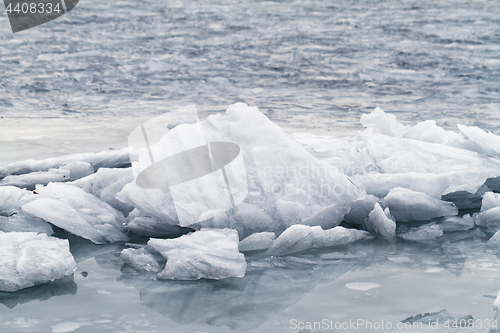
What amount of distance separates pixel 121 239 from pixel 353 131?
3.23 metres

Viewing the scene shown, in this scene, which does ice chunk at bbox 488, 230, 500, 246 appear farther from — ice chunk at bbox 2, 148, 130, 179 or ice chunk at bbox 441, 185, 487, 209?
ice chunk at bbox 2, 148, 130, 179

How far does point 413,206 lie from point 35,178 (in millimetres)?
2742

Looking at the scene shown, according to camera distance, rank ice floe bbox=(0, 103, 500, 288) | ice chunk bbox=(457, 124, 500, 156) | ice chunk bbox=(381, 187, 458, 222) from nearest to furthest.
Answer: ice floe bbox=(0, 103, 500, 288) → ice chunk bbox=(381, 187, 458, 222) → ice chunk bbox=(457, 124, 500, 156)

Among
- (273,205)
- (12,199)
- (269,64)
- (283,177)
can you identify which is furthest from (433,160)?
(269,64)

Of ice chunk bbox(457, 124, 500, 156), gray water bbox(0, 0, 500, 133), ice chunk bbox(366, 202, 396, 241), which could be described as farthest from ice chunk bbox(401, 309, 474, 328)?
gray water bbox(0, 0, 500, 133)

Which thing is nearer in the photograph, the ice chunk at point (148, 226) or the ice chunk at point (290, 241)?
the ice chunk at point (290, 241)

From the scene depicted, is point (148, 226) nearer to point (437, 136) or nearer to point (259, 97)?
point (437, 136)

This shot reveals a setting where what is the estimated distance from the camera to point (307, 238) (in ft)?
8.56

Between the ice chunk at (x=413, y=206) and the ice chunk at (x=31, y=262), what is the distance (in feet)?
6.09

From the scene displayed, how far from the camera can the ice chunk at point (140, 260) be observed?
2.35 metres

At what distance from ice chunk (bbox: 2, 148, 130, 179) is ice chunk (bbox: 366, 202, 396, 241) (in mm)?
2229

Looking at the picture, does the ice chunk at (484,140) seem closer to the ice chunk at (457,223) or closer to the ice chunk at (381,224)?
the ice chunk at (457,223)

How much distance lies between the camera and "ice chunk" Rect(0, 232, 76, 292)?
216cm

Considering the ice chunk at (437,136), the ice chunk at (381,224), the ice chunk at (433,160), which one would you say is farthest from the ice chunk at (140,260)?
the ice chunk at (437,136)
